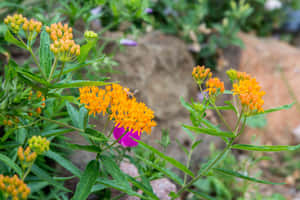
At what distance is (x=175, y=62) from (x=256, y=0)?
6.69ft

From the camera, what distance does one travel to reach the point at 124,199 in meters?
1.42

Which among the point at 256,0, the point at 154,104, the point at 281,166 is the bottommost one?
the point at 281,166

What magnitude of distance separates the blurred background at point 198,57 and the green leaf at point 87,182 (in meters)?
0.60

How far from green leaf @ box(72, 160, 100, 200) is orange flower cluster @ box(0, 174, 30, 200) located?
18cm

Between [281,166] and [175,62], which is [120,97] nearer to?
[175,62]

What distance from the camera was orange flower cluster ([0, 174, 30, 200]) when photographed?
849 millimetres

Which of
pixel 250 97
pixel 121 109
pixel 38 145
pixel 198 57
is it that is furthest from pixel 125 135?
pixel 198 57

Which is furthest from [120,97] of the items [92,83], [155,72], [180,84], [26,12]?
[180,84]

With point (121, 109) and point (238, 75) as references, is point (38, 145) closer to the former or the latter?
point (121, 109)

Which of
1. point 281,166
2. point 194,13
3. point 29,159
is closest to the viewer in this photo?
point 29,159

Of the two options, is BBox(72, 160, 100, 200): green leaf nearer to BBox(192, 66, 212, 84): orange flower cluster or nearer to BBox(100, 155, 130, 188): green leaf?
BBox(100, 155, 130, 188): green leaf

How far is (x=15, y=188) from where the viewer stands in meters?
0.88

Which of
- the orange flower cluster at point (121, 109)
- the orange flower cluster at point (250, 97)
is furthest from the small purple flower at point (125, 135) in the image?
the orange flower cluster at point (250, 97)

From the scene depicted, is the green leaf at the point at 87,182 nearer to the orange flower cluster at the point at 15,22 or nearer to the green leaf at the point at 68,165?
the green leaf at the point at 68,165
